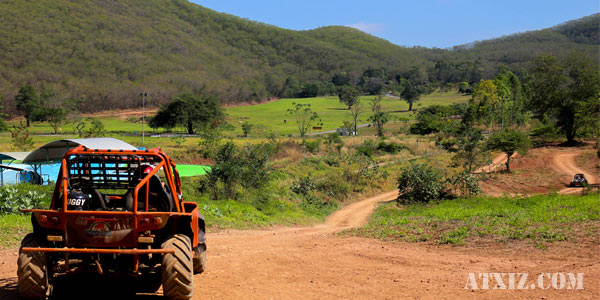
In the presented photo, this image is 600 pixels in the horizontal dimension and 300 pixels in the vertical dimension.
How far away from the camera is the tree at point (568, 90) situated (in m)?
50.6

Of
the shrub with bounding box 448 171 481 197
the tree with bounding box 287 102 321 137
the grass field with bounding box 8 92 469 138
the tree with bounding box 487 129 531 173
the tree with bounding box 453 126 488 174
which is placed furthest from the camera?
the grass field with bounding box 8 92 469 138

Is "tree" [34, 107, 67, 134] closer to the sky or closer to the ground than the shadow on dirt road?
closer to the ground

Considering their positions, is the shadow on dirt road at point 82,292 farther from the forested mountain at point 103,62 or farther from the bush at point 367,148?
the forested mountain at point 103,62

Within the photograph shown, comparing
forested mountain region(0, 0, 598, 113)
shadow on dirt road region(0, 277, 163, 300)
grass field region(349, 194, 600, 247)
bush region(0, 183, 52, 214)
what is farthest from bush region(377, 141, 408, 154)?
forested mountain region(0, 0, 598, 113)

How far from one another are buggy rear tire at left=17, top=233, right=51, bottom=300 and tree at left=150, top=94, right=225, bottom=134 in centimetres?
6715

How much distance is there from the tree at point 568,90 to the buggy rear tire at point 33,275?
2098 inches

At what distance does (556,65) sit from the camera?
5478 centimetres

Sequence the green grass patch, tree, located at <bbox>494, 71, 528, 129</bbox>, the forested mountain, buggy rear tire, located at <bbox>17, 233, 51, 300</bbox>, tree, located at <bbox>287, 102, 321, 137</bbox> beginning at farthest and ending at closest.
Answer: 1. the forested mountain
2. tree, located at <bbox>287, 102, 321, 137</bbox>
3. tree, located at <bbox>494, 71, 528, 129</bbox>
4. the green grass patch
5. buggy rear tire, located at <bbox>17, 233, 51, 300</bbox>

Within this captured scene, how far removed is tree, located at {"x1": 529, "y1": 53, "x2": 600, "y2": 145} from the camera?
166 feet

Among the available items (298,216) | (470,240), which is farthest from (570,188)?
(470,240)

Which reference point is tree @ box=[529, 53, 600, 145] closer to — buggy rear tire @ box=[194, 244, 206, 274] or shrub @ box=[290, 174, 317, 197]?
shrub @ box=[290, 174, 317, 197]

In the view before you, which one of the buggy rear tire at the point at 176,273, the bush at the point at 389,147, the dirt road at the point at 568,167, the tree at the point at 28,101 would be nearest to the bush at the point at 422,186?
the dirt road at the point at 568,167

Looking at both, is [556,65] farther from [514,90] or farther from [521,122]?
[514,90]

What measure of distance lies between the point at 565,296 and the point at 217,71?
597 ft
